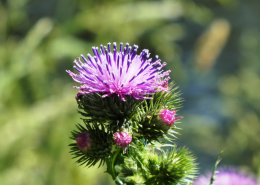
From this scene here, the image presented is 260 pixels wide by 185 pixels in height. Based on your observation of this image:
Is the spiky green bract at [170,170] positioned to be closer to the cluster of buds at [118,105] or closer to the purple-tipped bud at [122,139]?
the cluster of buds at [118,105]

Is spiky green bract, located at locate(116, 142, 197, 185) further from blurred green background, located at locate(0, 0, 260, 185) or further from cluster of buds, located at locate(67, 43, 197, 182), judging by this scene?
blurred green background, located at locate(0, 0, 260, 185)

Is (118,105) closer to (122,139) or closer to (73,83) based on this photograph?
(122,139)

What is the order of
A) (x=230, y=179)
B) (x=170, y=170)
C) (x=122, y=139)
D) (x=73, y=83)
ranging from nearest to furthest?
1. (x=122, y=139)
2. (x=170, y=170)
3. (x=230, y=179)
4. (x=73, y=83)

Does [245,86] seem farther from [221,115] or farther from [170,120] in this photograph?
[170,120]

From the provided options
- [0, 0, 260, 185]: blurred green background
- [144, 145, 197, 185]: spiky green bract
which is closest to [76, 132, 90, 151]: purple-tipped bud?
[144, 145, 197, 185]: spiky green bract

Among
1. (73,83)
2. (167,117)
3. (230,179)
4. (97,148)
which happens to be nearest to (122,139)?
(97,148)

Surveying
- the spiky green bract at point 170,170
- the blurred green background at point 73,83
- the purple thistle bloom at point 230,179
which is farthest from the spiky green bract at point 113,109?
the purple thistle bloom at point 230,179

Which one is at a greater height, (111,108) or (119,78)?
(119,78)
